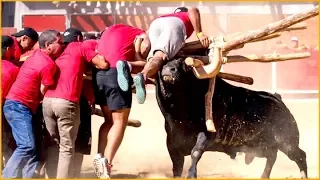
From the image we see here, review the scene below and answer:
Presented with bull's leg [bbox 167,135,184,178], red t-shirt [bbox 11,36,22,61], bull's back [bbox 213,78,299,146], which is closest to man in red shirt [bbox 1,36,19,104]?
red t-shirt [bbox 11,36,22,61]

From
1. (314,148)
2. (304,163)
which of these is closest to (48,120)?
(304,163)

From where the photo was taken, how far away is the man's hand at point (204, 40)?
517 centimetres

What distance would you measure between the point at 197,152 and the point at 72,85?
1150 millimetres

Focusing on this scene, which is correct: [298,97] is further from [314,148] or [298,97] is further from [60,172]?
[60,172]

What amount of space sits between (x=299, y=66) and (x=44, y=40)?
422 inches

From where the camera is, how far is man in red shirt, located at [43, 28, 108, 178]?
4.98 metres

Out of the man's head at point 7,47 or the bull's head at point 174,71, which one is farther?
the man's head at point 7,47

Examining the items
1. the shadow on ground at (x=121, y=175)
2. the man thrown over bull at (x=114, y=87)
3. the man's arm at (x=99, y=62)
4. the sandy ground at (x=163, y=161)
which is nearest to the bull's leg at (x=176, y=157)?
the sandy ground at (x=163, y=161)

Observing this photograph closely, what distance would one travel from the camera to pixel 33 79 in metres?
5.03

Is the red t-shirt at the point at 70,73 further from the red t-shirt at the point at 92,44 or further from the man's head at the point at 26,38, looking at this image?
the man's head at the point at 26,38

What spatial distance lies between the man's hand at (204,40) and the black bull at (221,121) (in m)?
0.29

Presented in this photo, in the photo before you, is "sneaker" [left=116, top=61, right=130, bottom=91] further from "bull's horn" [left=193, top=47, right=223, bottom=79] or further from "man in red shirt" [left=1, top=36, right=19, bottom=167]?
"man in red shirt" [left=1, top=36, right=19, bottom=167]

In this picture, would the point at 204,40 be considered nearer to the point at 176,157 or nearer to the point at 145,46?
the point at 145,46

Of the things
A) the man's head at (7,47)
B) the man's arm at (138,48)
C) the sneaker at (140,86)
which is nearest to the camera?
the sneaker at (140,86)
